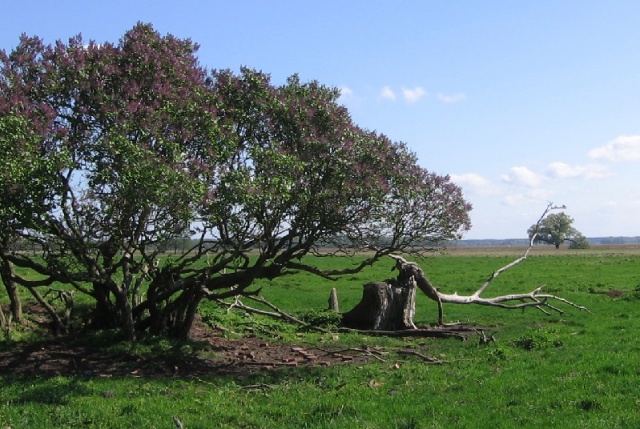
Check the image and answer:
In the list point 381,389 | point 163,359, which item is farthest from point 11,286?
point 381,389

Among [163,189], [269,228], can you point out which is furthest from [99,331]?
[163,189]

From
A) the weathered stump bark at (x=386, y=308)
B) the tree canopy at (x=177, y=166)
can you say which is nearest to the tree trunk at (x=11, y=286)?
the tree canopy at (x=177, y=166)

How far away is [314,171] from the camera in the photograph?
1684 centimetres

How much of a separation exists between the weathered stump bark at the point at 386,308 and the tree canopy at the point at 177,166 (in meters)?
6.25

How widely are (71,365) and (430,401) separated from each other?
30.2 feet

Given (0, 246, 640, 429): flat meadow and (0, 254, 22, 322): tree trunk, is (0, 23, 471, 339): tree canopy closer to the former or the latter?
(0, 254, 22, 322): tree trunk

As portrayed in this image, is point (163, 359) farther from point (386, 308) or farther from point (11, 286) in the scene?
point (386, 308)

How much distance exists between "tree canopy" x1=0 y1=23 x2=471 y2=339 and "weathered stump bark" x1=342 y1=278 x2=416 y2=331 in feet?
20.5

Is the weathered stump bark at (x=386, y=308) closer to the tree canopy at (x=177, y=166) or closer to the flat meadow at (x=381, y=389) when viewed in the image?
Result: the flat meadow at (x=381, y=389)

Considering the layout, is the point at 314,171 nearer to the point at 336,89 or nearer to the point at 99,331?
the point at 336,89

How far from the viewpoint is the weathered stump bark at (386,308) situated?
25547mm

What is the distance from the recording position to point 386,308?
2567 cm

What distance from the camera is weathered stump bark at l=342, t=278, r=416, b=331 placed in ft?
83.8

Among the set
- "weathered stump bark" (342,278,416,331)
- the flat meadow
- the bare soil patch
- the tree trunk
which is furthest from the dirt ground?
"weathered stump bark" (342,278,416,331)
